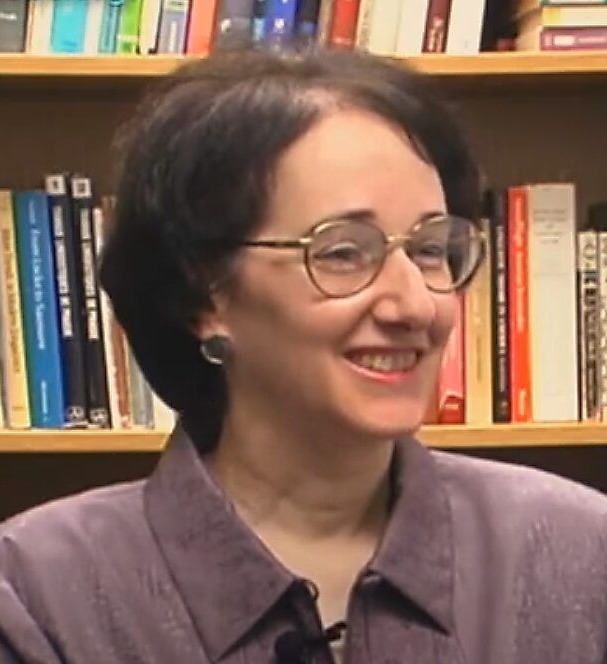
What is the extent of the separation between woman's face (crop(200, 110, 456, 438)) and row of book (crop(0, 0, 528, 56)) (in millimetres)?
595

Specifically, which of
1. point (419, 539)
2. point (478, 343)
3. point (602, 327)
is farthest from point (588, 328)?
point (419, 539)

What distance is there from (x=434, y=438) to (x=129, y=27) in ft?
1.85

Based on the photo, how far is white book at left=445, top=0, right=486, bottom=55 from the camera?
6.08ft

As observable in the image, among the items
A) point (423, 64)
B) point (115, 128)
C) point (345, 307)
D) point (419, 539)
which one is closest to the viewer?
point (345, 307)

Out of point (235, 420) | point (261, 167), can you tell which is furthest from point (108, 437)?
point (261, 167)

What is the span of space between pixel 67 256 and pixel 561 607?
0.80 m

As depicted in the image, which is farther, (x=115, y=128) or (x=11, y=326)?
(x=115, y=128)

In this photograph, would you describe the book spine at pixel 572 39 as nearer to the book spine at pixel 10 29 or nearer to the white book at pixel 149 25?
→ the white book at pixel 149 25

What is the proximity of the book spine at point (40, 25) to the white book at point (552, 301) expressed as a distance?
56 cm

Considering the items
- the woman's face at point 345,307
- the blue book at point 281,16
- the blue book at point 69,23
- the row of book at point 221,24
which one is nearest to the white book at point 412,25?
the row of book at point 221,24

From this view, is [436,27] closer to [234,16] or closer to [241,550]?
[234,16]

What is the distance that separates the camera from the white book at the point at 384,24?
1.85 metres

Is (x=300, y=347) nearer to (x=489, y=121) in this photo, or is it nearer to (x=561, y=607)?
(x=561, y=607)

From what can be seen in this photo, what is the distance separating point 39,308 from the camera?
6.12ft
